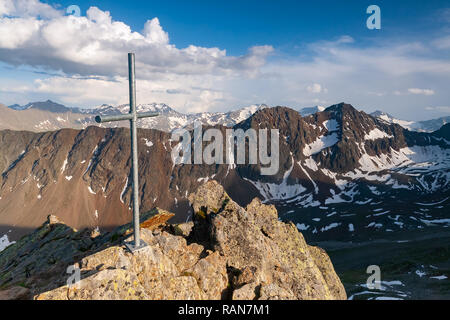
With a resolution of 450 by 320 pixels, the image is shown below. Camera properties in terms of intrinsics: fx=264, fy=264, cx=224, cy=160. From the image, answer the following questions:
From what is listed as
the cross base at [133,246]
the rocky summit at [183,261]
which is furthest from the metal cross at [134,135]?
the rocky summit at [183,261]

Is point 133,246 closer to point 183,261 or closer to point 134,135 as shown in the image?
point 183,261

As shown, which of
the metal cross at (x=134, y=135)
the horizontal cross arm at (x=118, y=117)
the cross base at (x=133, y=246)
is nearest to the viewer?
the horizontal cross arm at (x=118, y=117)

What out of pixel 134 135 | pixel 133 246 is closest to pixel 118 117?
pixel 134 135

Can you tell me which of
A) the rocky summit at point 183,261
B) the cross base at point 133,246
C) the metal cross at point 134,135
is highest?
the metal cross at point 134,135

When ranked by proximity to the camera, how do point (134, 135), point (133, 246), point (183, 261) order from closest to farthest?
point (134, 135), point (133, 246), point (183, 261)

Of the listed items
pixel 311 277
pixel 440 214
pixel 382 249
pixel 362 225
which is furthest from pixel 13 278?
pixel 440 214

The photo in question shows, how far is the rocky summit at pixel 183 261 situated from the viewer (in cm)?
1174

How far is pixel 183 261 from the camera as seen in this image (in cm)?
1515

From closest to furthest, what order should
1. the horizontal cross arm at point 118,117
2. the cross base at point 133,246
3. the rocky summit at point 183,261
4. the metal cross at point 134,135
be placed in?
the horizontal cross arm at point 118,117 < the rocky summit at point 183,261 < the metal cross at point 134,135 < the cross base at point 133,246

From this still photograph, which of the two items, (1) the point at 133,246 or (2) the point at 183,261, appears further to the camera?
(2) the point at 183,261

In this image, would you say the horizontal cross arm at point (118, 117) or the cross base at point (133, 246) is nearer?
the horizontal cross arm at point (118, 117)

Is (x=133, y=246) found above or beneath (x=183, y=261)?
above

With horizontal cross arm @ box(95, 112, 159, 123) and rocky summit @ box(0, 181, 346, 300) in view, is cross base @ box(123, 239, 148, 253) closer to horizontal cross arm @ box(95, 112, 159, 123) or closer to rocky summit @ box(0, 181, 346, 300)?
rocky summit @ box(0, 181, 346, 300)

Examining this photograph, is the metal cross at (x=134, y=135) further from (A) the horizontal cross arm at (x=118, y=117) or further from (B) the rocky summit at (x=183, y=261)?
(B) the rocky summit at (x=183, y=261)
